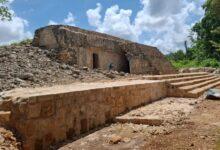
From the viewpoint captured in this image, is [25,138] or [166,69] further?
[166,69]

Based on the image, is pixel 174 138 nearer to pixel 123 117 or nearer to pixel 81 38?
pixel 123 117

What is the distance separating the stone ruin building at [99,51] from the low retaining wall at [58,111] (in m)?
8.43

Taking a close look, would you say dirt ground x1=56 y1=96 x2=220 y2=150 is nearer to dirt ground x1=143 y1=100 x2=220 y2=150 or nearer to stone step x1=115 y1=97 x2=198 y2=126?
dirt ground x1=143 y1=100 x2=220 y2=150

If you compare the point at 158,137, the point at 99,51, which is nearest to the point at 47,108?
the point at 158,137

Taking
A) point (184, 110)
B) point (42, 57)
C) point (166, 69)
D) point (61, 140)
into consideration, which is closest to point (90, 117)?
point (61, 140)

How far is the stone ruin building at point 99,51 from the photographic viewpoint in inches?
587

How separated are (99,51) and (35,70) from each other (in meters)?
5.89

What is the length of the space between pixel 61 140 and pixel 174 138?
1.81 metres

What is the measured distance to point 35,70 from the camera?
38.1ft

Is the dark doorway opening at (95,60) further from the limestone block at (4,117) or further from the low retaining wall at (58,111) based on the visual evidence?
the limestone block at (4,117)

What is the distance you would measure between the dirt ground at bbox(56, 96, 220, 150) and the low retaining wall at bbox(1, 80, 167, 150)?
234mm

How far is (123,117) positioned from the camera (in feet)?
20.9

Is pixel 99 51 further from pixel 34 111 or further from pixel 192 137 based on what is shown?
pixel 34 111

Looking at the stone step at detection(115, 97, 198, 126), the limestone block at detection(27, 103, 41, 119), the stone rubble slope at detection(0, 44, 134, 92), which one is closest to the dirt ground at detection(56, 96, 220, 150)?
the stone step at detection(115, 97, 198, 126)
